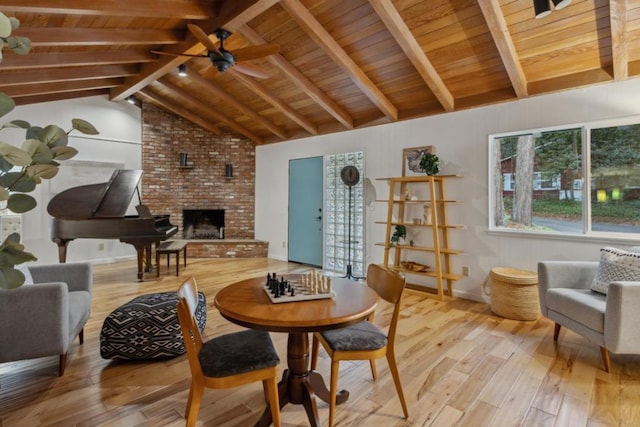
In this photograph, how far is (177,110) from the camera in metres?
6.41

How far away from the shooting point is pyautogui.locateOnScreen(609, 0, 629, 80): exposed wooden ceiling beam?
258 cm

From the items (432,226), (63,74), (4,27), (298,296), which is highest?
(63,74)

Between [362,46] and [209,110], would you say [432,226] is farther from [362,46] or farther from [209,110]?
[209,110]

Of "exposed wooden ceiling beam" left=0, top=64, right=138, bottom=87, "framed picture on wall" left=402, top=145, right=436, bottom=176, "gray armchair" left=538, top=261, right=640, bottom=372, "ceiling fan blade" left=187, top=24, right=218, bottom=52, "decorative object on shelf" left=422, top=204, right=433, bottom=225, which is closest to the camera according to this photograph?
"gray armchair" left=538, top=261, right=640, bottom=372

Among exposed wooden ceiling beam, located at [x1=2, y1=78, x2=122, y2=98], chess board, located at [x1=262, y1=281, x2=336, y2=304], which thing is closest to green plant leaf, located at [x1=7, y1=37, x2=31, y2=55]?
chess board, located at [x1=262, y1=281, x2=336, y2=304]

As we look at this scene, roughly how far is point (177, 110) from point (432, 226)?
5295 millimetres

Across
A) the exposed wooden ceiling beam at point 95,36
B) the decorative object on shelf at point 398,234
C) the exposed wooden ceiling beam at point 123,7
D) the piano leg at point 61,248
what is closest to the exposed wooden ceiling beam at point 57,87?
the exposed wooden ceiling beam at point 95,36

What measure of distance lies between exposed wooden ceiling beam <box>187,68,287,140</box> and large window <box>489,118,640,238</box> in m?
3.82

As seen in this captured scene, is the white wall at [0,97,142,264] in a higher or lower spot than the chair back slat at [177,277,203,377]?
higher

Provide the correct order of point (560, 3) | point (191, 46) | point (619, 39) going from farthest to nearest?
point (191, 46)
point (619, 39)
point (560, 3)

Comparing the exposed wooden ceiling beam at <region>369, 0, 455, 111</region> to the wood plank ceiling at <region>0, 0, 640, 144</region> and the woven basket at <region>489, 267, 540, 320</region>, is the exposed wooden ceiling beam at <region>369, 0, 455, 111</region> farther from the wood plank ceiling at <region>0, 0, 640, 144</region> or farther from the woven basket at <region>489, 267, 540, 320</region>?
the woven basket at <region>489, 267, 540, 320</region>

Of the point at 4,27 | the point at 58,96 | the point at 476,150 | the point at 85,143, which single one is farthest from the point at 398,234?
the point at 58,96

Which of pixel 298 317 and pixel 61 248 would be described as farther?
pixel 61 248

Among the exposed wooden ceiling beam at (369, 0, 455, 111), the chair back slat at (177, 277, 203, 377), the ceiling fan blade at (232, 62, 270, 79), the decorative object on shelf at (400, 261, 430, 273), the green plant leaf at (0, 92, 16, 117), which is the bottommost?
the decorative object on shelf at (400, 261, 430, 273)
